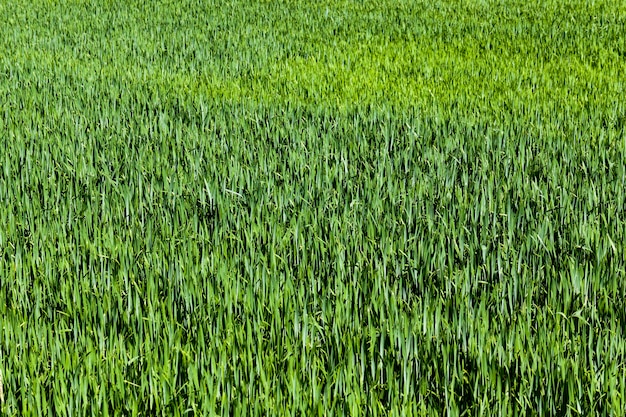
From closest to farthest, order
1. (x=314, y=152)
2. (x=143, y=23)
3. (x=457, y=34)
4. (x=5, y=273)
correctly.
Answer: (x=5, y=273) → (x=314, y=152) → (x=457, y=34) → (x=143, y=23)

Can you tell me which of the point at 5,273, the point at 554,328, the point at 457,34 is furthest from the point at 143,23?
the point at 554,328

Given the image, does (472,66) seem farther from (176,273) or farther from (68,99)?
(176,273)

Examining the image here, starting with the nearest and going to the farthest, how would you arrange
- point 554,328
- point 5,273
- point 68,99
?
point 554,328 < point 5,273 < point 68,99

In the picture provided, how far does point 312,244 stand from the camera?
3256mm

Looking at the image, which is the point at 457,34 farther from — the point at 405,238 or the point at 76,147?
the point at 405,238

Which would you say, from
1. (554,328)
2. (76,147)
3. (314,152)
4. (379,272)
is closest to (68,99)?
(76,147)

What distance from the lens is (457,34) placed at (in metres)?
10.0

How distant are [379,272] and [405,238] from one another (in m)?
0.51

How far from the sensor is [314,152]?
468 cm

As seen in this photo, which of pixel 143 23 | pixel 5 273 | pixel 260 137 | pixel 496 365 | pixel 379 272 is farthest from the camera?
pixel 143 23

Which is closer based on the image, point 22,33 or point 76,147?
point 76,147

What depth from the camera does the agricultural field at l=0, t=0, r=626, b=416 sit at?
7.13ft

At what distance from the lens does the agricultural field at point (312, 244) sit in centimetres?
217

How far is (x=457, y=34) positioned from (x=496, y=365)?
324 inches
